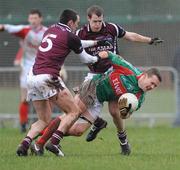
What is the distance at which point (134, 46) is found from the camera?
60.4 ft

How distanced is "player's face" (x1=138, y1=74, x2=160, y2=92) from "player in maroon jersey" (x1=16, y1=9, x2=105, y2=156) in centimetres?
65

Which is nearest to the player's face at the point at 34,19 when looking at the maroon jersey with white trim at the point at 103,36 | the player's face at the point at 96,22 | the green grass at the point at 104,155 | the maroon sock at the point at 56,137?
the green grass at the point at 104,155

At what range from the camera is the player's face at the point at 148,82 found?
34.6 feet

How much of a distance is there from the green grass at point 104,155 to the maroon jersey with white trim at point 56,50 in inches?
43.7

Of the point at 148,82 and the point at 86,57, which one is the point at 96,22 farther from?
the point at 148,82

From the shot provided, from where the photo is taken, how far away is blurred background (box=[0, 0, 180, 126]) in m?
18.0

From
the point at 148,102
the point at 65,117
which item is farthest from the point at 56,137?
the point at 148,102

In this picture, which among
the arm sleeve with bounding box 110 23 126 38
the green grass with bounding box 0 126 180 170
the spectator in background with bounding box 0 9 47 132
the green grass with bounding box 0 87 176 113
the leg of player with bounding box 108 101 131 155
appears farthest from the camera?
the green grass with bounding box 0 87 176 113

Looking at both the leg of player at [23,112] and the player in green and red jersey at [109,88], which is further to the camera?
the leg of player at [23,112]

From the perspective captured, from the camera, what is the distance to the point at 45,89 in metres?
10.5

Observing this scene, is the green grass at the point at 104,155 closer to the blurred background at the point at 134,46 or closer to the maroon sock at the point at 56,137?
the maroon sock at the point at 56,137

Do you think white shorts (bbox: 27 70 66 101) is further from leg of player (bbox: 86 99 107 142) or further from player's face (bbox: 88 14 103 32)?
player's face (bbox: 88 14 103 32)

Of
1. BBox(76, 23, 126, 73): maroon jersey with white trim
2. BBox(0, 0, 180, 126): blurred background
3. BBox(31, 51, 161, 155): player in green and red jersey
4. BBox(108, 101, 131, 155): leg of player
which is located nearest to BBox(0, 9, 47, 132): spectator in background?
BBox(0, 0, 180, 126): blurred background

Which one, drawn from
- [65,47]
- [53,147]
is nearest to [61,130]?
[53,147]
